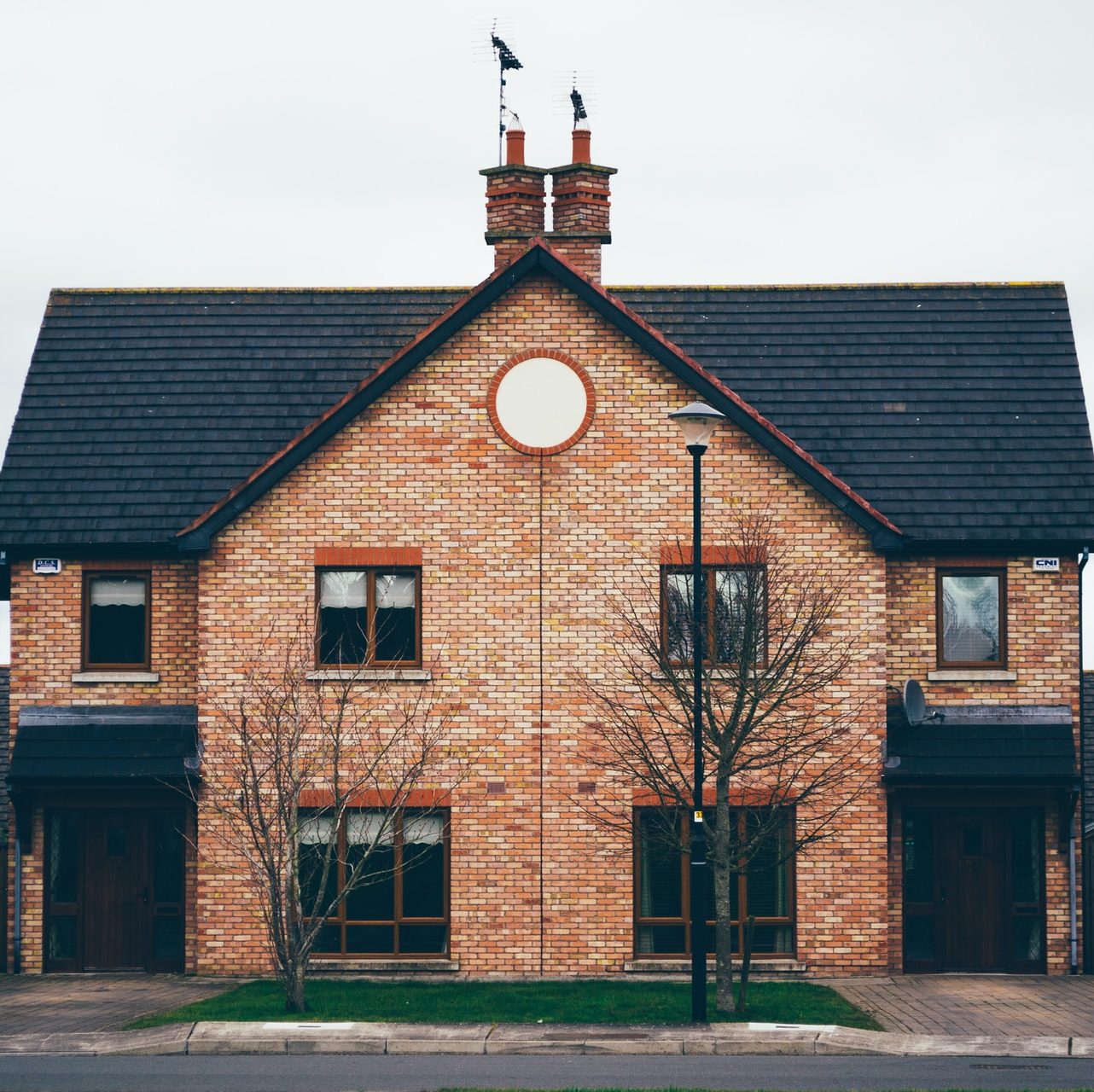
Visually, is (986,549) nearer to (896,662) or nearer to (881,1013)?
(896,662)

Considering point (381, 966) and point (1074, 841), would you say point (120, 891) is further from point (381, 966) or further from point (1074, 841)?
point (1074, 841)

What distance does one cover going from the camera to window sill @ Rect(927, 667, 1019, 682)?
888 inches

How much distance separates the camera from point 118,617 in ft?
75.6

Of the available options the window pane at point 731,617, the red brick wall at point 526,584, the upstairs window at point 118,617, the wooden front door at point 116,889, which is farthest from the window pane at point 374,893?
the window pane at point 731,617

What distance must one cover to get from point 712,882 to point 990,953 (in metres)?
3.83

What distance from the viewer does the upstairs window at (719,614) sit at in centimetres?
1948

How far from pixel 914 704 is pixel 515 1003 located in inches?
254

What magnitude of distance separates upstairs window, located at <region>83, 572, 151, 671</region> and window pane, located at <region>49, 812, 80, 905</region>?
86.5 inches

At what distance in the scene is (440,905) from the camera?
2197 cm

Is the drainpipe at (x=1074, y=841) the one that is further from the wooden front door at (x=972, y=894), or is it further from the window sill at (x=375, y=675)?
the window sill at (x=375, y=675)

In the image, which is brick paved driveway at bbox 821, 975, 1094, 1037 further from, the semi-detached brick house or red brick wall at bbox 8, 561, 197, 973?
red brick wall at bbox 8, 561, 197, 973

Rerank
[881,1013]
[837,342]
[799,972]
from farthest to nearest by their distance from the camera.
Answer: [837,342]
[799,972]
[881,1013]

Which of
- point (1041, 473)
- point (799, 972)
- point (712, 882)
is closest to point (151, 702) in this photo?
point (712, 882)

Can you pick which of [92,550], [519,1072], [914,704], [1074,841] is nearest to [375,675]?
[92,550]
